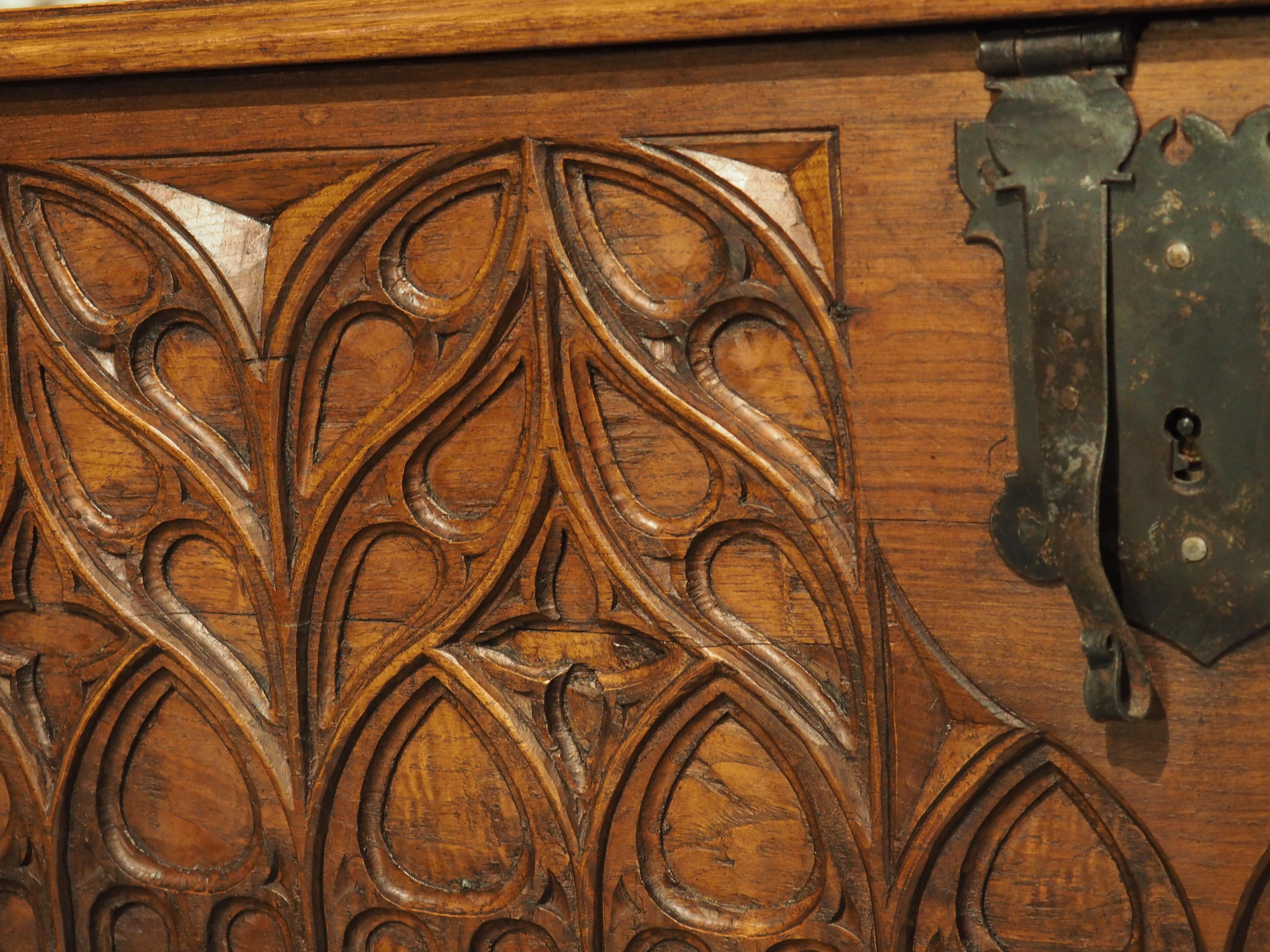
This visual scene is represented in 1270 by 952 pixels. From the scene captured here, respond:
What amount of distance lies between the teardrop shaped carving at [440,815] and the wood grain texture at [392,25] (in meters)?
0.46

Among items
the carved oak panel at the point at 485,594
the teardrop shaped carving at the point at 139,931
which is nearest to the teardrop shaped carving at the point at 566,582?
the carved oak panel at the point at 485,594

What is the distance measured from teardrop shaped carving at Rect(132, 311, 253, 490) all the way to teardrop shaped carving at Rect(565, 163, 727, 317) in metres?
0.30

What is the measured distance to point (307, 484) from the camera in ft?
3.04

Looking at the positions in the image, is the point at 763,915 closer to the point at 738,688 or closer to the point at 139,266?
the point at 738,688

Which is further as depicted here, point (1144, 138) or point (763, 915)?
point (763, 915)

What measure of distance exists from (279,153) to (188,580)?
1.12 feet

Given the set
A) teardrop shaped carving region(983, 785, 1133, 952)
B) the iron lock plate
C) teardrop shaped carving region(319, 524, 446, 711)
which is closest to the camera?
the iron lock plate

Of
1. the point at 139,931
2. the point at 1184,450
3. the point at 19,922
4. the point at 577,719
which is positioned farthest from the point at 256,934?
the point at 1184,450

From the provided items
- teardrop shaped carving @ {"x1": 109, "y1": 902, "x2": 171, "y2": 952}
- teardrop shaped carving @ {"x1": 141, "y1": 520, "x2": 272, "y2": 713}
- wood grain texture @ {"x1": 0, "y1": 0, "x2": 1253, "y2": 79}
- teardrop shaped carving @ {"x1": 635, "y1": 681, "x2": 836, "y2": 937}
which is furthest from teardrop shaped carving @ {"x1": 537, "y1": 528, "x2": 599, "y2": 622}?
teardrop shaped carving @ {"x1": 109, "y1": 902, "x2": 171, "y2": 952}

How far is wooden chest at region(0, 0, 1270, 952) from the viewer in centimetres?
76

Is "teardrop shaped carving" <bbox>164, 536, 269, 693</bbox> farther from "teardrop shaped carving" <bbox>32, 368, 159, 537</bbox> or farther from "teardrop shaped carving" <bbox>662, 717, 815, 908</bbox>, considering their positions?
"teardrop shaped carving" <bbox>662, 717, 815, 908</bbox>

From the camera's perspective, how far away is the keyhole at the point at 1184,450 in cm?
74

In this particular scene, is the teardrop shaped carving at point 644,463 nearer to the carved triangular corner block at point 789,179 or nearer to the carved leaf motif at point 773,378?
the carved leaf motif at point 773,378

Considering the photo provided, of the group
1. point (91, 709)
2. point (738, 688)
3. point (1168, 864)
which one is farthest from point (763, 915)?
point (91, 709)
